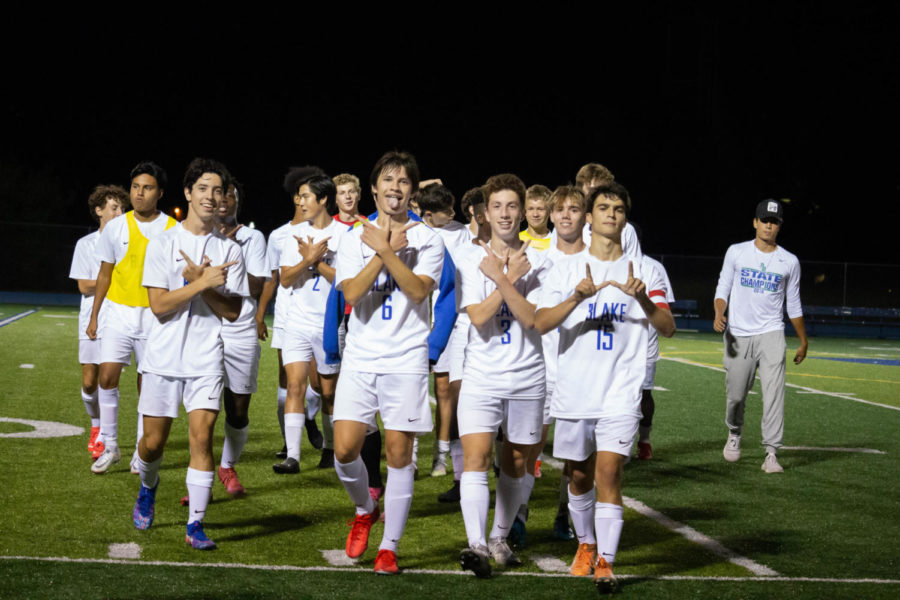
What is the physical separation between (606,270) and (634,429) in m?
0.79

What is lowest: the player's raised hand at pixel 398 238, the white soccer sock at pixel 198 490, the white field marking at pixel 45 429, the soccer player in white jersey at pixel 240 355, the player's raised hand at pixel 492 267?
the white field marking at pixel 45 429

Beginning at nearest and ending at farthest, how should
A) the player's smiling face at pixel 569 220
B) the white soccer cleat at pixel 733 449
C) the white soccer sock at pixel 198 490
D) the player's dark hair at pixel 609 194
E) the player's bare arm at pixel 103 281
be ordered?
the player's dark hair at pixel 609 194
the white soccer sock at pixel 198 490
the player's smiling face at pixel 569 220
the player's bare arm at pixel 103 281
the white soccer cleat at pixel 733 449

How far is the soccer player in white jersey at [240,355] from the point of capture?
725 centimetres

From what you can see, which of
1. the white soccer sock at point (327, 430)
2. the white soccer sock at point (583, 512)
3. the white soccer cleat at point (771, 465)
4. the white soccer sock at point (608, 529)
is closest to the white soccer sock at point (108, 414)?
the white soccer sock at point (327, 430)

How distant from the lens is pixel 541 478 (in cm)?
855

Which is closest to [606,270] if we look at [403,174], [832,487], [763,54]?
[403,174]

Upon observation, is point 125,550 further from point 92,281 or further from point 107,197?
point 107,197

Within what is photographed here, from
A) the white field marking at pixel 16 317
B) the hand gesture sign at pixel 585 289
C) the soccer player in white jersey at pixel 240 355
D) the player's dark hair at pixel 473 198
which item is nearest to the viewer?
the hand gesture sign at pixel 585 289

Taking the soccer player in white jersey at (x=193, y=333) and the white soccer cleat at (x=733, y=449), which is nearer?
the soccer player in white jersey at (x=193, y=333)

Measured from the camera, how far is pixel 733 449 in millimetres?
9633

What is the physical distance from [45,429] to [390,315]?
5.86 metres

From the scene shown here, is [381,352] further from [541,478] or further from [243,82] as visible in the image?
[243,82]

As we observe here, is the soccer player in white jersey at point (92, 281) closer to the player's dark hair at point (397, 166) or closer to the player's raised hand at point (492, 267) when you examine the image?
the player's dark hair at point (397, 166)

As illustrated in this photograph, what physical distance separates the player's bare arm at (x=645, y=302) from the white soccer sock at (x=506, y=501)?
113cm
